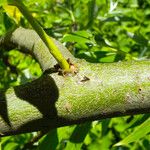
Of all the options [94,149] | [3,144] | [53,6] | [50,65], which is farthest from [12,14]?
[94,149]

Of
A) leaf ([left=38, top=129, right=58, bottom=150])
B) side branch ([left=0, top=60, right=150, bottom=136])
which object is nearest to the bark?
side branch ([left=0, top=60, right=150, bottom=136])

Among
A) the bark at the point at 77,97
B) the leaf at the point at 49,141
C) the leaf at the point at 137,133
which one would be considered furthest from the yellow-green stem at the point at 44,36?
the leaf at the point at 49,141

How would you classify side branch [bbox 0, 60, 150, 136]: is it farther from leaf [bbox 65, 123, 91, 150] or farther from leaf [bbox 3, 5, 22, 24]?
leaf [bbox 65, 123, 91, 150]

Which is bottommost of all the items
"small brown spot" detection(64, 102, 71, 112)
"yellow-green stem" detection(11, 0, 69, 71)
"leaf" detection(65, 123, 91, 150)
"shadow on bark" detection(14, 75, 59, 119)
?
"leaf" detection(65, 123, 91, 150)

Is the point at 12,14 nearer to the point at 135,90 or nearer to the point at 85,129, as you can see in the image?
the point at 135,90

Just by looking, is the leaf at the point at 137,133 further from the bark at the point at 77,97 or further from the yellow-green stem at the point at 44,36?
the yellow-green stem at the point at 44,36

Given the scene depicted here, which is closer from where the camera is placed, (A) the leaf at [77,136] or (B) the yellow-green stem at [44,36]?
(B) the yellow-green stem at [44,36]
